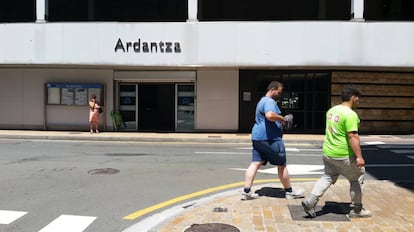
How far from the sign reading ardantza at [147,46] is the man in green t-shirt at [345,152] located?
45.9 feet

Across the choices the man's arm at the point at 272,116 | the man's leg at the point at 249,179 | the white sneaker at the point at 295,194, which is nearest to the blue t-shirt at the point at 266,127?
the man's arm at the point at 272,116

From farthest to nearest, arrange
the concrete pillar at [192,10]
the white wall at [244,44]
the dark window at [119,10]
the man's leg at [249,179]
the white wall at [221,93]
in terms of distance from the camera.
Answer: the dark window at [119,10] < the white wall at [221,93] < the concrete pillar at [192,10] < the white wall at [244,44] < the man's leg at [249,179]

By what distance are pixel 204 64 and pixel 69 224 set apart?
13.8 m

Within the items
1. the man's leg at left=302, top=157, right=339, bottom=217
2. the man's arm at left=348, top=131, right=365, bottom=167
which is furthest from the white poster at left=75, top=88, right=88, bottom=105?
the man's arm at left=348, top=131, right=365, bottom=167

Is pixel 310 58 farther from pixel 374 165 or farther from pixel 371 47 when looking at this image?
pixel 374 165

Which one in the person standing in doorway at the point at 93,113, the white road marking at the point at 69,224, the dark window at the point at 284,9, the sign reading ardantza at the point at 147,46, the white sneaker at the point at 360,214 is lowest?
the white road marking at the point at 69,224

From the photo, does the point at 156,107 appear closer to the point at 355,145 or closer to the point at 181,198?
the point at 181,198

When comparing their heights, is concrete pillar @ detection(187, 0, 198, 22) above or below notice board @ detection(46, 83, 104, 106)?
above

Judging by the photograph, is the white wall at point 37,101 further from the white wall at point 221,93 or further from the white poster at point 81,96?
the white wall at point 221,93

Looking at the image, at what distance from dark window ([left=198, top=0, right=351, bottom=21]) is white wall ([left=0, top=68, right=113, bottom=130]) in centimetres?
643

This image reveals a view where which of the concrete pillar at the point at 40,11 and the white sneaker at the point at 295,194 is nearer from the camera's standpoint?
A: the white sneaker at the point at 295,194

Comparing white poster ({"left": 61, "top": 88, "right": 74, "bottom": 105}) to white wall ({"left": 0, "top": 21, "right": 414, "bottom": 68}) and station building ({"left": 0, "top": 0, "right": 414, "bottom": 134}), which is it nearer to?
station building ({"left": 0, "top": 0, "right": 414, "bottom": 134})

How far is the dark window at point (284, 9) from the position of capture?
22.5m

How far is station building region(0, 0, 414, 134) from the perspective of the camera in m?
19.0
